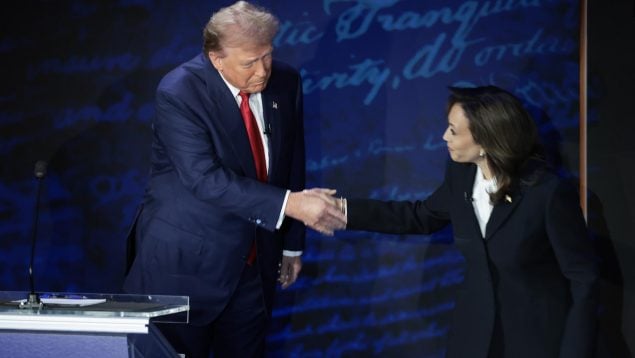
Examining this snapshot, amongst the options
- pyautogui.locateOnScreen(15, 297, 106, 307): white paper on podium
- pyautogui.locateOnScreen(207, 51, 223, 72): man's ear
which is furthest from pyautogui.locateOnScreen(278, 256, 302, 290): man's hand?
pyautogui.locateOnScreen(15, 297, 106, 307): white paper on podium

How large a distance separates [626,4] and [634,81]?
336 millimetres

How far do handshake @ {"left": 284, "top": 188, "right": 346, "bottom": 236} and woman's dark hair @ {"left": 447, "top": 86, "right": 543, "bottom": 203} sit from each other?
62 cm

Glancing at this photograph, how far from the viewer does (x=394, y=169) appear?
12.8ft

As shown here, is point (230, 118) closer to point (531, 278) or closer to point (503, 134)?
point (503, 134)

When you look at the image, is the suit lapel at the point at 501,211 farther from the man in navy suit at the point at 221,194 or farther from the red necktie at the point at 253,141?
the red necktie at the point at 253,141

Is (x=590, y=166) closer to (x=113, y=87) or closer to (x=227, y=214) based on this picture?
(x=227, y=214)

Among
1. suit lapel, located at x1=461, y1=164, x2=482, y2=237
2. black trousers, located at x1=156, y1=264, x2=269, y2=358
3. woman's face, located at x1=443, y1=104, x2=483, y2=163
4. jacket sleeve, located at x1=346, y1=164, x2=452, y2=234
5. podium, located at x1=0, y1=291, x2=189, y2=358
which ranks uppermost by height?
woman's face, located at x1=443, y1=104, x2=483, y2=163

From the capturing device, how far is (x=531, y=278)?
290 cm

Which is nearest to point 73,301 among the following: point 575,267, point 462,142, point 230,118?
point 230,118

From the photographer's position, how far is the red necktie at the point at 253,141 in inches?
125

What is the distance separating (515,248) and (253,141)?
1007mm

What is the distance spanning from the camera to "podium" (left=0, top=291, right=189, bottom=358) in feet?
6.19

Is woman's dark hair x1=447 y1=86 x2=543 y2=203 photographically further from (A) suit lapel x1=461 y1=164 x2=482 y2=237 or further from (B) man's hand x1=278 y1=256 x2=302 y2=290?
(B) man's hand x1=278 y1=256 x2=302 y2=290

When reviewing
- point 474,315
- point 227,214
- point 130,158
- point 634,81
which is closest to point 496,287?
point 474,315
